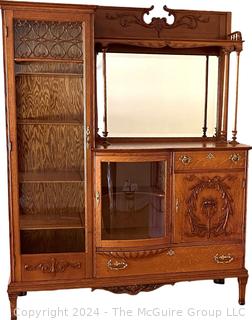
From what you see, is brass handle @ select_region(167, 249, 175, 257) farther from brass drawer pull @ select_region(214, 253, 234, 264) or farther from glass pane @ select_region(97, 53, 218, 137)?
glass pane @ select_region(97, 53, 218, 137)

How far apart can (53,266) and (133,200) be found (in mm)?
642

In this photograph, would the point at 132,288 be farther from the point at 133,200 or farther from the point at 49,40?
the point at 49,40

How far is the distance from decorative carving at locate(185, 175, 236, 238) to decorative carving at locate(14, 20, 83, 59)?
3.51 ft

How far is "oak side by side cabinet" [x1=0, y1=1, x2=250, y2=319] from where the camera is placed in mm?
2639

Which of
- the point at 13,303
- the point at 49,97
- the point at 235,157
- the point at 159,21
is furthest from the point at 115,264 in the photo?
the point at 159,21

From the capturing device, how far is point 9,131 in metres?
2.58

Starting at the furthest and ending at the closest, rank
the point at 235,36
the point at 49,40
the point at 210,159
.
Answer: the point at 235,36 → the point at 210,159 → the point at 49,40

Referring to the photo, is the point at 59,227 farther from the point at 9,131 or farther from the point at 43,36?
the point at 43,36

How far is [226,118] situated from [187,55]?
1.72ft

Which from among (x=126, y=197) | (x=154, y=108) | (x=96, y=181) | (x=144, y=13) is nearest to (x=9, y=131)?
(x=96, y=181)

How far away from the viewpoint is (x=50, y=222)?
9.21 feet

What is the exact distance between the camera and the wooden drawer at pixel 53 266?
269 cm

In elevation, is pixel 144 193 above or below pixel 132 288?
above

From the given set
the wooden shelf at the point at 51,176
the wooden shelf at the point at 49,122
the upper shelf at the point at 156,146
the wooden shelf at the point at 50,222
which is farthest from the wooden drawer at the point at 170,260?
the wooden shelf at the point at 49,122
